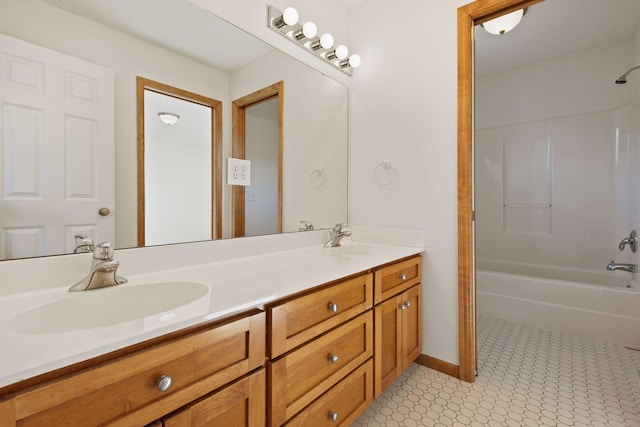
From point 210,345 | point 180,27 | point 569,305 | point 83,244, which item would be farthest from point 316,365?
point 569,305

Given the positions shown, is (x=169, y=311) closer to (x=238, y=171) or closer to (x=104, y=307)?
(x=104, y=307)

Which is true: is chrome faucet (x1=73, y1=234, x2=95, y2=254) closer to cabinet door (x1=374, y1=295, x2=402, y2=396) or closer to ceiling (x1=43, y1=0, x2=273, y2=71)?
ceiling (x1=43, y1=0, x2=273, y2=71)

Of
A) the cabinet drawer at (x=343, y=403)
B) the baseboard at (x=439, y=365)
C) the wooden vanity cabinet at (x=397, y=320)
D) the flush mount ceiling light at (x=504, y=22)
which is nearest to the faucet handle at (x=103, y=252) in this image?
the cabinet drawer at (x=343, y=403)

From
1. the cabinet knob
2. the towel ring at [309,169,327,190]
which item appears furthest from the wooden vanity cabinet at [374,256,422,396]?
the cabinet knob

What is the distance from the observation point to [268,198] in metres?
1.57

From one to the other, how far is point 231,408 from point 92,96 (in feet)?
3.47

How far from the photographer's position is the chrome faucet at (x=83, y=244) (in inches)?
37.3

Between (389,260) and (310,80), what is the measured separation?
46.3 inches

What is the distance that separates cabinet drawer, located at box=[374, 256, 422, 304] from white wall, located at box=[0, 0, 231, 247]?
1005 mm

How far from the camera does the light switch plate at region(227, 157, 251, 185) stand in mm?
1382

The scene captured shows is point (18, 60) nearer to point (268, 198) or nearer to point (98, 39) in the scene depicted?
point (98, 39)

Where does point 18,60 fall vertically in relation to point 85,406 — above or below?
above

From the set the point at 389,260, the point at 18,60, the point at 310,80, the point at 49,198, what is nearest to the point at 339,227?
the point at 389,260

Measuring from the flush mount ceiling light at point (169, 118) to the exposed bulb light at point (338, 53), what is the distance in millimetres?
1118
